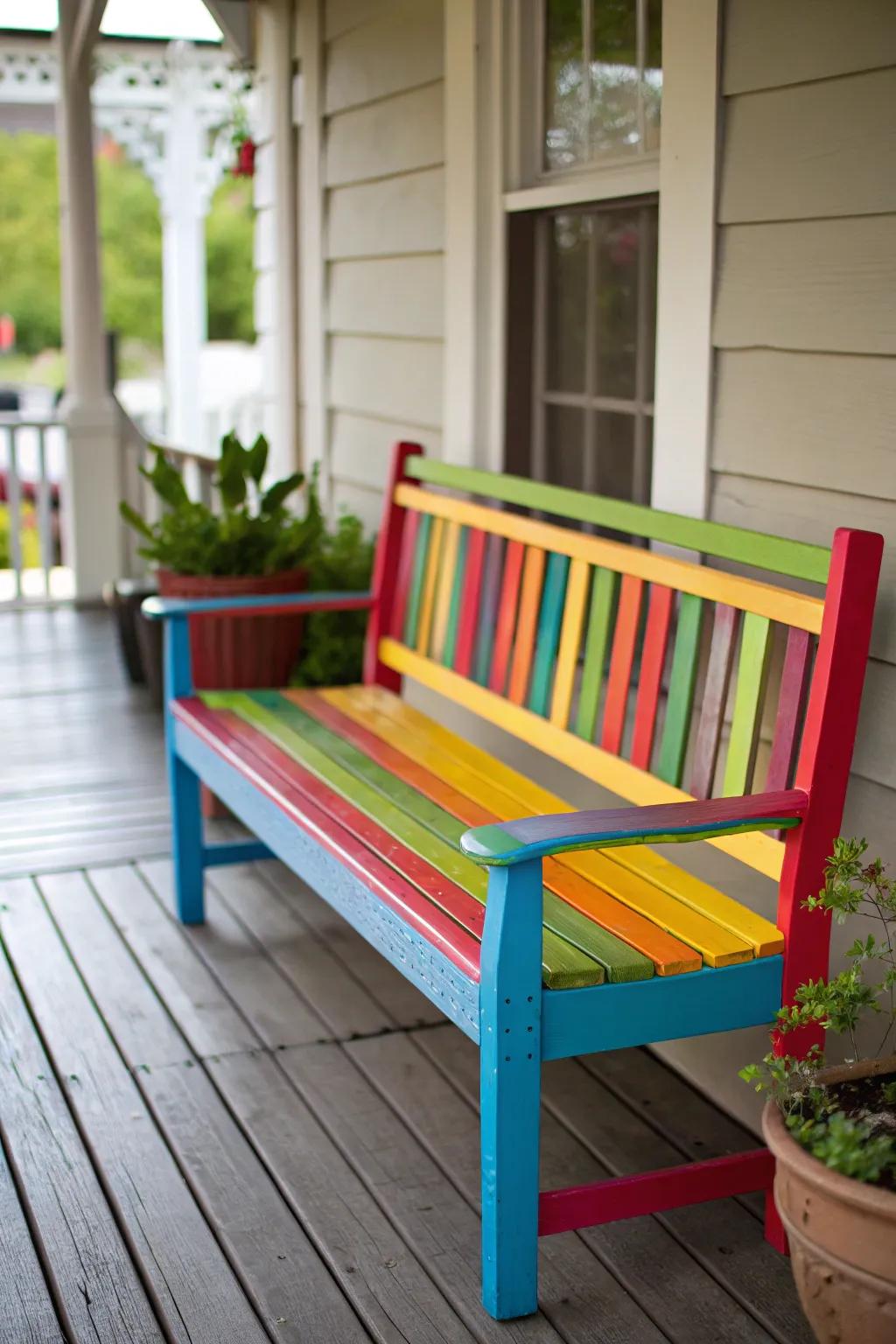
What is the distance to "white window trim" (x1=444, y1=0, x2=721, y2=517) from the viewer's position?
2.56 m

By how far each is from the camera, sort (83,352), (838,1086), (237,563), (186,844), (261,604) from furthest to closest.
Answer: (83,352) < (237,563) < (261,604) < (186,844) < (838,1086)

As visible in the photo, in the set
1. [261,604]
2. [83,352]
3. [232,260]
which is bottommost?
[261,604]

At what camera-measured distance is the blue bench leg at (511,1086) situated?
1.96 meters

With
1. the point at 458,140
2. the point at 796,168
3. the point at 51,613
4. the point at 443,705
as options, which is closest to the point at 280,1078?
the point at 443,705

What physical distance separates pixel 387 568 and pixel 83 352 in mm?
3819

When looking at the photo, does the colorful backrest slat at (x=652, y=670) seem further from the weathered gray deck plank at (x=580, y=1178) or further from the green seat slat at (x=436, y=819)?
the weathered gray deck plank at (x=580, y=1178)

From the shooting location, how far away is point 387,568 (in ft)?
12.0

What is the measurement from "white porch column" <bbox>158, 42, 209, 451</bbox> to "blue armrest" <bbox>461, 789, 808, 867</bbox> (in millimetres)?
8203

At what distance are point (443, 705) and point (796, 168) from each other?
1844mm

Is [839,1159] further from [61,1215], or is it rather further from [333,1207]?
[61,1215]

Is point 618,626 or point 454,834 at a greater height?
point 618,626

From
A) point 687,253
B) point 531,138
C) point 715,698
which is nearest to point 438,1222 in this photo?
point 715,698

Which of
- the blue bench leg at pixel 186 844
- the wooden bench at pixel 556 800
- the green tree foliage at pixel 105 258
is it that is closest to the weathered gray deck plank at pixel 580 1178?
the wooden bench at pixel 556 800

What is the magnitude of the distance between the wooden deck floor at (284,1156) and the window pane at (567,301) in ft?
4.46
